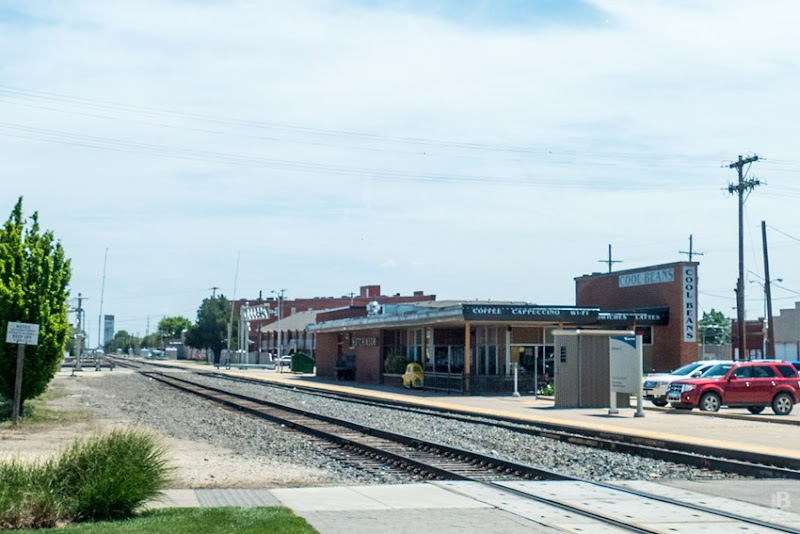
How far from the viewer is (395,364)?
53438mm

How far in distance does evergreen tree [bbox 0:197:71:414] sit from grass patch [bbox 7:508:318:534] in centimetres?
1756

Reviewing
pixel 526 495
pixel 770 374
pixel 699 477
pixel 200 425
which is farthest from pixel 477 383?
pixel 526 495

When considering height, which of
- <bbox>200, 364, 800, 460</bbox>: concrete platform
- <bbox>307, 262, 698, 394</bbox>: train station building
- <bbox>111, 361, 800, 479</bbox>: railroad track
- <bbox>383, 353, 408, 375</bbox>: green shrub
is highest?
<bbox>307, 262, 698, 394</bbox>: train station building

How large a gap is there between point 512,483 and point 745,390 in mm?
20037

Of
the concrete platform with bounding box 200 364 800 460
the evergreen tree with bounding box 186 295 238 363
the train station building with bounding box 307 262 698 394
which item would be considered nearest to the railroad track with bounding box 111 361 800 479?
the concrete platform with bounding box 200 364 800 460

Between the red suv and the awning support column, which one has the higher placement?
the awning support column

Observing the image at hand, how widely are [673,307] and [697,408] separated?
610 inches

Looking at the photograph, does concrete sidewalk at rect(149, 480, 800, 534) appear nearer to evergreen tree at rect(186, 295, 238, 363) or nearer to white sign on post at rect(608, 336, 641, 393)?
white sign on post at rect(608, 336, 641, 393)

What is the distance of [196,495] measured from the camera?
41.8 ft

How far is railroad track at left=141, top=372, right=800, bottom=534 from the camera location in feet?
36.9

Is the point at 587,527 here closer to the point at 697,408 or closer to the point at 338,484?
the point at 338,484

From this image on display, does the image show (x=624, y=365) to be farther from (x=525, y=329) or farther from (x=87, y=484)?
(x=87, y=484)

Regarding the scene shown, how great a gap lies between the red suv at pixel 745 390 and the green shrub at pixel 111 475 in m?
23.2

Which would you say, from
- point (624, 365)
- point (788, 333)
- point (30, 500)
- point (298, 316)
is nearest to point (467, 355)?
point (624, 365)
